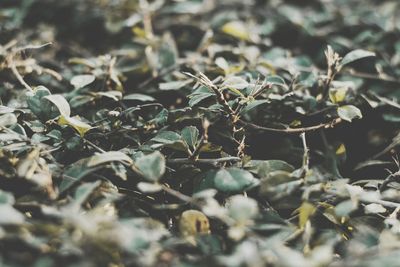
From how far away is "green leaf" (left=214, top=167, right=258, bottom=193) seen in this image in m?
0.82

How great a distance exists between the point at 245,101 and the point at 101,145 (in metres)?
0.35

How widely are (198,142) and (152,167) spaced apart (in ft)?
0.62

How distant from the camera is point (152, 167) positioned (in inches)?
30.8

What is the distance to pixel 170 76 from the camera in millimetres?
1262

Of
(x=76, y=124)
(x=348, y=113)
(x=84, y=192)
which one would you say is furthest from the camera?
(x=348, y=113)

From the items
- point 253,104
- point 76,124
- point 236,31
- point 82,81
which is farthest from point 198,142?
point 236,31

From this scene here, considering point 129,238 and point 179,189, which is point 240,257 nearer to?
point 129,238

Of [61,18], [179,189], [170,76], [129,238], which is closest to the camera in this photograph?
A: [129,238]

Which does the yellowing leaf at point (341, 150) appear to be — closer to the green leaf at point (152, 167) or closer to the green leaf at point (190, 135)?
the green leaf at point (190, 135)

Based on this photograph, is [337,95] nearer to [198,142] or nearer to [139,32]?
[198,142]

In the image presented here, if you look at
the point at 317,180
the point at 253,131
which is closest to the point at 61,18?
the point at 253,131

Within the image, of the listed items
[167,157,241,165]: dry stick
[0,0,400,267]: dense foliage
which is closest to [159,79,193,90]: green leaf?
[0,0,400,267]: dense foliage

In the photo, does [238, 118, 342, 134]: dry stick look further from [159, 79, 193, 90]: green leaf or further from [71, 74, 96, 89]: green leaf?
[71, 74, 96, 89]: green leaf

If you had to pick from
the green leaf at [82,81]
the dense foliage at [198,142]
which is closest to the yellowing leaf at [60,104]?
the dense foliage at [198,142]
